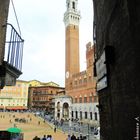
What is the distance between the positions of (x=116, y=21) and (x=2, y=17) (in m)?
4.00

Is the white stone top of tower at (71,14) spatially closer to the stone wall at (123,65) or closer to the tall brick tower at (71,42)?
the tall brick tower at (71,42)

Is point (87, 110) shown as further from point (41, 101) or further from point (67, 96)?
point (41, 101)

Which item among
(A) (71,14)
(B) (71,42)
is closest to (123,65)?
(B) (71,42)

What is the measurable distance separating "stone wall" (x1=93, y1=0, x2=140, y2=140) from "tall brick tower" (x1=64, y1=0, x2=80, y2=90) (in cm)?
6806

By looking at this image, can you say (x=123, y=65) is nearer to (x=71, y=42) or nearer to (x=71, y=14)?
(x=71, y=42)

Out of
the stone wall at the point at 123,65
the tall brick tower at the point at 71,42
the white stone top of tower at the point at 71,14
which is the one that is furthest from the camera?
the white stone top of tower at the point at 71,14

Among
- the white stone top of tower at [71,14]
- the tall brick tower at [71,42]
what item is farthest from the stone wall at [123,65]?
the white stone top of tower at [71,14]

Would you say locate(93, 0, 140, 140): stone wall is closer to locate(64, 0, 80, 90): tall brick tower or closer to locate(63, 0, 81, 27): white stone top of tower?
locate(64, 0, 80, 90): tall brick tower

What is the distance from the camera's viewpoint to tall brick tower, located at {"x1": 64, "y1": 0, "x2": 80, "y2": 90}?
2903 inches

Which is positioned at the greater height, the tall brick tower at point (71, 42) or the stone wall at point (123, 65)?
the tall brick tower at point (71, 42)

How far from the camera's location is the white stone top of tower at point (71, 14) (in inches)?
3071

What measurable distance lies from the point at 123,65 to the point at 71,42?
71562 mm

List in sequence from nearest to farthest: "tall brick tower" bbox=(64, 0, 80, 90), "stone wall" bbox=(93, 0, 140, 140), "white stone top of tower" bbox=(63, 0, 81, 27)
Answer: "stone wall" bbox=(93, 0, 140, 140) → "tall brick tower" bbox=(64, 0, 80, 90) → "white stone top of tower" bbox=(63, 0, 81, 27)

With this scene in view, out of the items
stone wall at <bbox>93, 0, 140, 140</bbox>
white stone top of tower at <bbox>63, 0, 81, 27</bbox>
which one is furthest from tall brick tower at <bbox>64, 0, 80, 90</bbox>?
stone wall at <bbox>93, 0, 140, 140</bbox>
